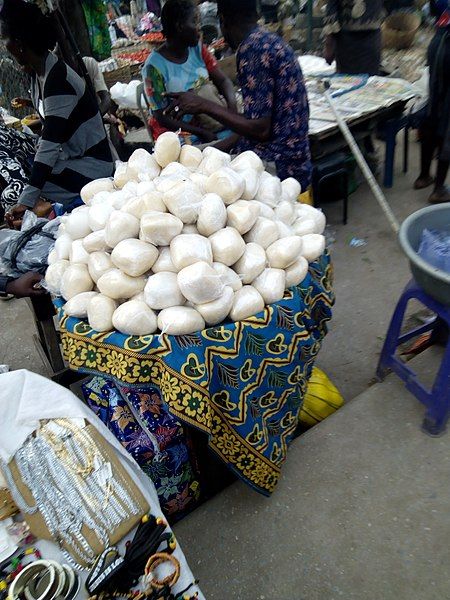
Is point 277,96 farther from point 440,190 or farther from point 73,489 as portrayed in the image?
point 440,190

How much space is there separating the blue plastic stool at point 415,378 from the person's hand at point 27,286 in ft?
5.69

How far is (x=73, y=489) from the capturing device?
4.18 ft

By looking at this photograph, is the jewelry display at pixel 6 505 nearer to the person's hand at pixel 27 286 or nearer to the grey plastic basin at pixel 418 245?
the person's hand at pixel 27 286

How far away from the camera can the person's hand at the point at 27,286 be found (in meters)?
1.99

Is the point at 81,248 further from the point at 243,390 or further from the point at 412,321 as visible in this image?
the point at 412,321

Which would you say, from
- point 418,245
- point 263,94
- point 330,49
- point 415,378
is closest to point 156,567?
point 415,378

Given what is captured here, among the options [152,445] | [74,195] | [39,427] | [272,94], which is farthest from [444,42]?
[39,427]

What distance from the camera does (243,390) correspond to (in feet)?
5.27

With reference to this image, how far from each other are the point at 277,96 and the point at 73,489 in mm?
2176

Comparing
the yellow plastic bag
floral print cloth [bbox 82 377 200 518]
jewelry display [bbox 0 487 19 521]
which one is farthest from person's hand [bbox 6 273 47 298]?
the yellow plastic bag

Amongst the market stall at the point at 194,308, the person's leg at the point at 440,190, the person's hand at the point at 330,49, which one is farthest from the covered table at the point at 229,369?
the person's hand at the point at 330,49

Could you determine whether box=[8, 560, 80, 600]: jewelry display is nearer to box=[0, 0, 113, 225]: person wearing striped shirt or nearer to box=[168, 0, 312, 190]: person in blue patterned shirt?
box=[0, 0, 113, 225]: person wearing striped shirt

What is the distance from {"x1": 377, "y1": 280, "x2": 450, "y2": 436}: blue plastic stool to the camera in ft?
6.42

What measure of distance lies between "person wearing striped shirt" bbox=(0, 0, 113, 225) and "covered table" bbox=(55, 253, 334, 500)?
42.4 inches
